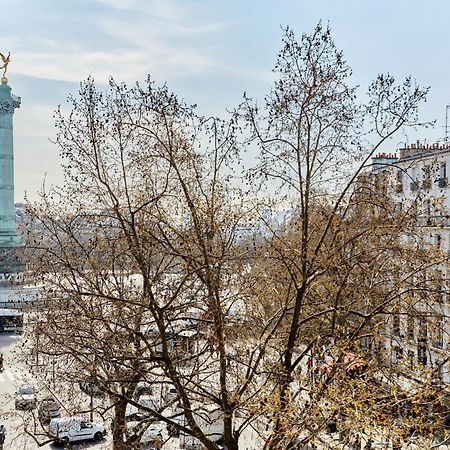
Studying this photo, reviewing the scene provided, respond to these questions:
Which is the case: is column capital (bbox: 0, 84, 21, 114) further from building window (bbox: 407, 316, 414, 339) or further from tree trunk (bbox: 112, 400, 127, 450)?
building window (bbox: 407, 316, 414, 339)

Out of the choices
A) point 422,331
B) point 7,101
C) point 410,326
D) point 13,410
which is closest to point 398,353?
point 410,326

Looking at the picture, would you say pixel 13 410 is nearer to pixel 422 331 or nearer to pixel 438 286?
pixel 422 331

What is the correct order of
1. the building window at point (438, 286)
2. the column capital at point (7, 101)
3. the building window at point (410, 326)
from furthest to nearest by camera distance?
the column capital at point (7, 101)
the building window at point (410, 326)
the building window at point (438, 286)

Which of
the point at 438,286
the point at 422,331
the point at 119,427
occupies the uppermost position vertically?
the point at 438,286

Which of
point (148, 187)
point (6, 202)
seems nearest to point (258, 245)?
point (148, 187)

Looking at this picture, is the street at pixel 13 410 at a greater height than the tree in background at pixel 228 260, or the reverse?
the tree in background at pixel 228 260

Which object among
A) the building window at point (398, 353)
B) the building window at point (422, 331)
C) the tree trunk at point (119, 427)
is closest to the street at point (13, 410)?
the tree trunk at point (119, 427)

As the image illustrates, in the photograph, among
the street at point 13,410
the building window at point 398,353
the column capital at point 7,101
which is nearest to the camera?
the building window at point 398,353

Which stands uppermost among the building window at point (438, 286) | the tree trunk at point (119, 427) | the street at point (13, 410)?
the building window at point (438, 286)

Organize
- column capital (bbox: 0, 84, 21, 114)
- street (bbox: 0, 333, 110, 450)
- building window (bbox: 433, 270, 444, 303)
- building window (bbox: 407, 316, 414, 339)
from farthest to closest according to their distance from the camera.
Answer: column capital (bbox: 0, 84, 21, 114) → street (bbox: 0, 333, 110, 450) → building window (bbox: 407, 316, 414, 339) → building window (bbox: 433, 270, 444, 303)

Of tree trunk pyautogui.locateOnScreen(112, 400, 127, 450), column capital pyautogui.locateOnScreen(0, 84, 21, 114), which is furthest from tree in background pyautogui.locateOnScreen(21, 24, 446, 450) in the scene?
column capital pyautogui.locateOnScreen(0, 84, 21, 114)

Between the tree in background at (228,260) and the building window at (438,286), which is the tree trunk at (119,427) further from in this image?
the building window at (438,286)

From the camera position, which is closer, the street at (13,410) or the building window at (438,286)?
the building window at (438,286)

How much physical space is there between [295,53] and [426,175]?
2438 mm
